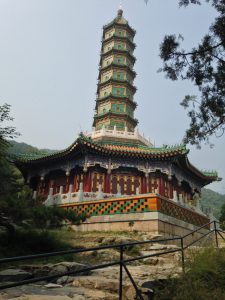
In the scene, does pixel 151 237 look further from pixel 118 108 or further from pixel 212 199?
pixel 212 199

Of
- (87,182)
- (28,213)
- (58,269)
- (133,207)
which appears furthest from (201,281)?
(87,182)

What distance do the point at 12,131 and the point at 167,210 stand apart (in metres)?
7.41

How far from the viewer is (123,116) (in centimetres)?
2461

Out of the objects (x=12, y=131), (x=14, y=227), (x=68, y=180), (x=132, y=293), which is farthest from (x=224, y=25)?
(x=68, y=180)

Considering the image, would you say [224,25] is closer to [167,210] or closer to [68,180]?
[167,210]

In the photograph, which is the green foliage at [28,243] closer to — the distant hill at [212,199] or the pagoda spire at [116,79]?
the pagoda spire at [116,79]

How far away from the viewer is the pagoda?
1335 centimetres

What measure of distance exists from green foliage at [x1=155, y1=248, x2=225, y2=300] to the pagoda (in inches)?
263

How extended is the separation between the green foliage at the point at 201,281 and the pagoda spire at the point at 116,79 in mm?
17216

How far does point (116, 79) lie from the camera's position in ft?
85.8

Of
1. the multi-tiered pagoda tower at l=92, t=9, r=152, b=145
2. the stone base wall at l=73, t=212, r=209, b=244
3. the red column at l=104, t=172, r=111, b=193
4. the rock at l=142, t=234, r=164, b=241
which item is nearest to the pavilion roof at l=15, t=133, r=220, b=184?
the red column at l=104, t=172, r=111, b=193

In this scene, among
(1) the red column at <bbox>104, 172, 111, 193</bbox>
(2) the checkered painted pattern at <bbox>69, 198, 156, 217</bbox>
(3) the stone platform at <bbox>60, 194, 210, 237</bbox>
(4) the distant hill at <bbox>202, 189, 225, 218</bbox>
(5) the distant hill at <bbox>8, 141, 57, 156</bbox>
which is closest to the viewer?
(3) the stone platform at <bbox>60, 194, 210, 237</bbox>

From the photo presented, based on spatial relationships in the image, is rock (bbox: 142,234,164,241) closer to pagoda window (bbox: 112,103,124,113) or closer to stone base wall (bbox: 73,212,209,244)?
stone base wall (bbox: 73,212,209,244)

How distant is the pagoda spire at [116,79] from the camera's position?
80.7 feet
